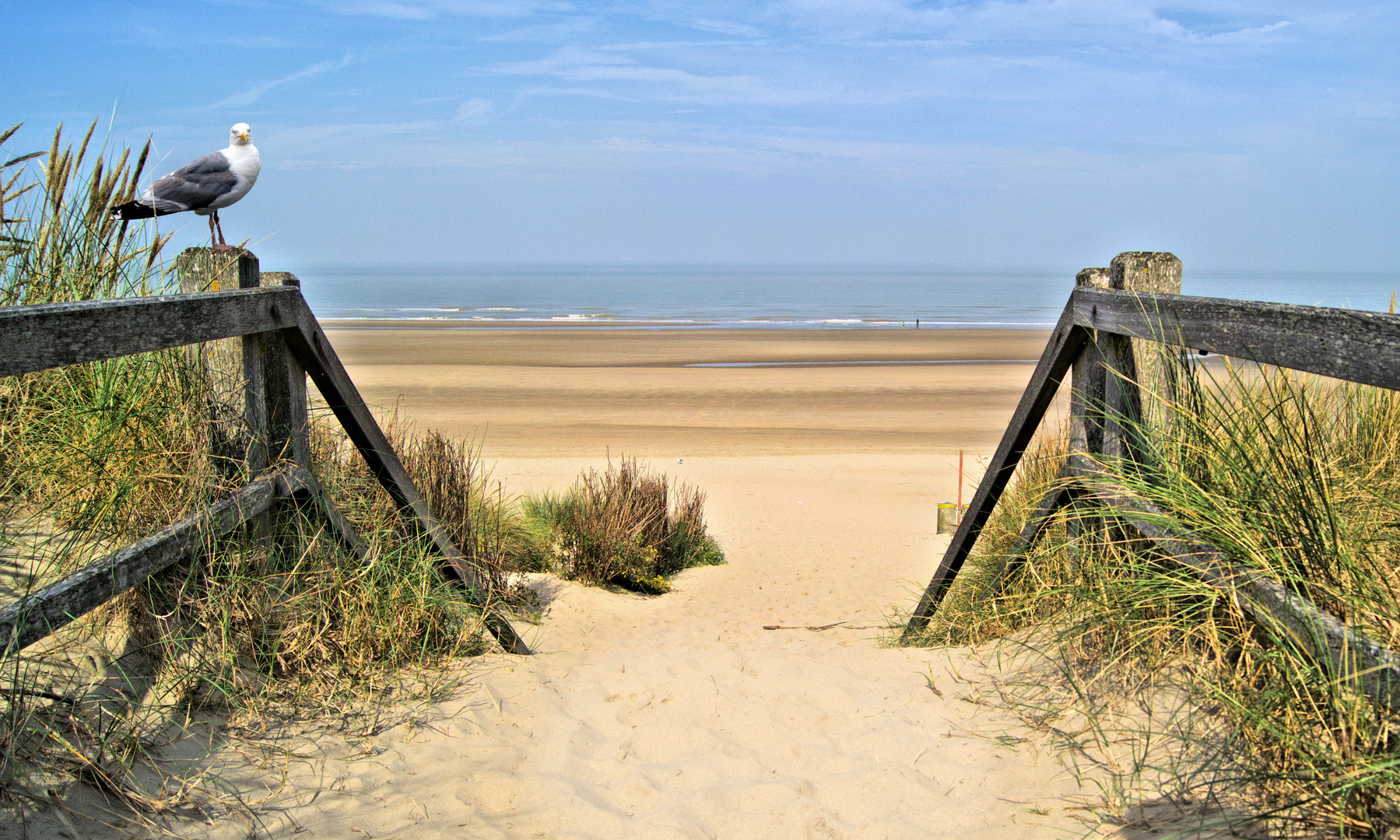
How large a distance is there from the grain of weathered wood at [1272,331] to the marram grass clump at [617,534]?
3.71m

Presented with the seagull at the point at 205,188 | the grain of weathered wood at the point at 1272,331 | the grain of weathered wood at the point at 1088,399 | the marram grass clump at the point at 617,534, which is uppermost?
the seagull at the point at 205,188

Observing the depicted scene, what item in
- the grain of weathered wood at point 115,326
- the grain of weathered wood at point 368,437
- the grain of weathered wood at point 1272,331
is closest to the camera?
the grain of weathered wood at point 1272,331

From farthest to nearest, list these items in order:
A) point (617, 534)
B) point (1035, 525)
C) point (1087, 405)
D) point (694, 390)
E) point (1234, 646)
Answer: point (694, 390) → point (617, 534) → point (1035, 525) → point (1087, 405) → point (1234, 646)

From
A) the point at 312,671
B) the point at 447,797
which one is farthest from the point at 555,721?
the point at 312,671

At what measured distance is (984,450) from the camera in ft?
43.5

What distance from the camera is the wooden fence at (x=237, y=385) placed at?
196cm

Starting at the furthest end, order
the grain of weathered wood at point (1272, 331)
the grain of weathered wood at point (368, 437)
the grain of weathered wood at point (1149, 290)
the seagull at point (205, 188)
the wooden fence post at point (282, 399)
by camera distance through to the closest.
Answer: the seagull at point (205, 188) < the grain of weathered wood at point (368, 437) < the wooden fence post at point (282, 399) < the grain of weathered wood at point (1149, 290) < the grain of weathered wood at point (1272, 331)

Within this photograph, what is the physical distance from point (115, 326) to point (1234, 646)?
9.50ft

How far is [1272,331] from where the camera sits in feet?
6.78

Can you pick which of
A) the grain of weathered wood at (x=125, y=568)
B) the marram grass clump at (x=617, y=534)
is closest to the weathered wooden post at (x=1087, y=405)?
the grain of weathered wood at (x=125, y=568)

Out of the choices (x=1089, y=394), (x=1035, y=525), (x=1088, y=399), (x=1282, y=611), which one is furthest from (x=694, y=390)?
(x=1282, y=611)

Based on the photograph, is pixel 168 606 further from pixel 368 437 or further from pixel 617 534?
pixel 617 534

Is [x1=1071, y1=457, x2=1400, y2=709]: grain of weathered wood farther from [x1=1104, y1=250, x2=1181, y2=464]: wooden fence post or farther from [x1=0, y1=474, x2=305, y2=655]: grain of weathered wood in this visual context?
[x1=0, y1=474, x2=305, y2=655]: grain of weathered wood

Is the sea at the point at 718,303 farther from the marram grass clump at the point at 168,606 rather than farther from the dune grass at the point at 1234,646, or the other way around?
the marram grass clump at the point at 168,606
